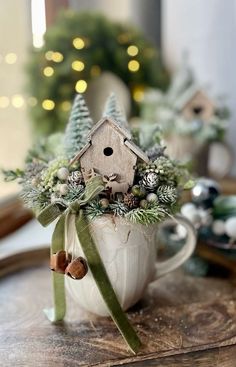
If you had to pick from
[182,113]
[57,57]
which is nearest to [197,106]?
[182,113]

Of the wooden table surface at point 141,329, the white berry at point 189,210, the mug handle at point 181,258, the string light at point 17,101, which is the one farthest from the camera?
the string light at point 17,101

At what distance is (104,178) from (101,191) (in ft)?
0.08

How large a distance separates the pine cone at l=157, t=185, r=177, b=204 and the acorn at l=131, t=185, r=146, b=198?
20mm

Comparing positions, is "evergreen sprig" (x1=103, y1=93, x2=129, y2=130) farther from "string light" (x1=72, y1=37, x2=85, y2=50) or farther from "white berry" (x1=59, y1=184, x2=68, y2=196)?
"string light" (x1=72, y1=37, x2=85, y2=50)

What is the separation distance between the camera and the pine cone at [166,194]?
0.63 meters

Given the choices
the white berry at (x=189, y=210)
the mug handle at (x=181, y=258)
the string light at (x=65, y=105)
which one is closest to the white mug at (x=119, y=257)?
the mug handle at (x=181, y=258)

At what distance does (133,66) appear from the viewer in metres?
1.30

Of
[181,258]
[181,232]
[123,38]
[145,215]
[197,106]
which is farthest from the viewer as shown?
[123,38]

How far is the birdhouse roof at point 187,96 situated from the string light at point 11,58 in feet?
1.34

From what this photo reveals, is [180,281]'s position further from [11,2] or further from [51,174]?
[11,2]

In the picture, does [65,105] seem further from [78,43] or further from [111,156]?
[111,156]

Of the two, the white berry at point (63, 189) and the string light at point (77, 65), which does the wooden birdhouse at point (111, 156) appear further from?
the string light at point (77, 65)

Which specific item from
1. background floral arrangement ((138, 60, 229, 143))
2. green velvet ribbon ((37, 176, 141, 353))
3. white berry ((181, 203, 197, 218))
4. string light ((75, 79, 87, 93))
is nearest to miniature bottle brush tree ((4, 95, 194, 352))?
green velvet ribbon ((37, 176, 141, 353))

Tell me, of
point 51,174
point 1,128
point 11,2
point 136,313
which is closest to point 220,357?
point 136,313
